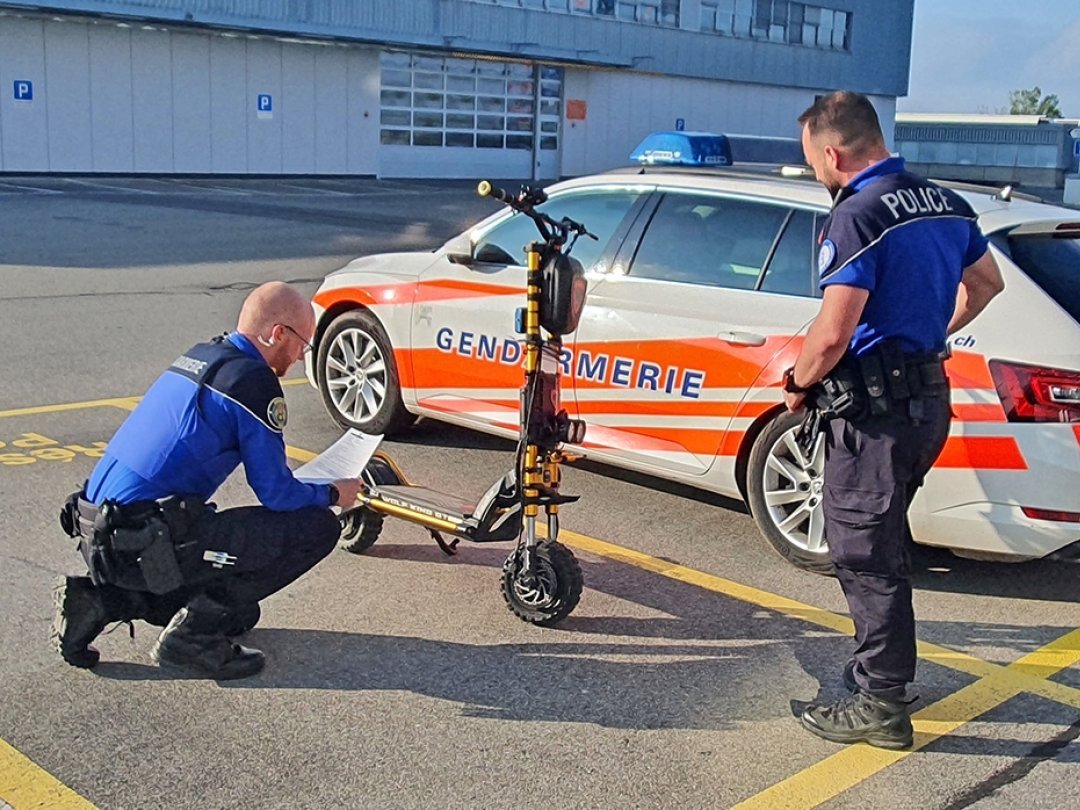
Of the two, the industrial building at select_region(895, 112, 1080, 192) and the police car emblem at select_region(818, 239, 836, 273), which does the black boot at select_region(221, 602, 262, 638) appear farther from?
the industrial building at select_region(895, 112, 1080, 192)

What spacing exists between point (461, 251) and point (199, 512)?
2.94 metres

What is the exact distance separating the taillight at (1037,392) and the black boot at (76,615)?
11.3 ft

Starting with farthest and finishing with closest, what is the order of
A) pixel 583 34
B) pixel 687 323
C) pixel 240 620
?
pixel 583 34, pixel 687 323, pixel 240 620

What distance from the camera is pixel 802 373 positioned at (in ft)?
12.9

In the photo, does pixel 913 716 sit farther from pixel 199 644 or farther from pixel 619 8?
pixel 619 8

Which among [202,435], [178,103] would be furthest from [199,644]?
[178,103]

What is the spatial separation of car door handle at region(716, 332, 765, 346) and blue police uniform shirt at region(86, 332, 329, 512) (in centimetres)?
223

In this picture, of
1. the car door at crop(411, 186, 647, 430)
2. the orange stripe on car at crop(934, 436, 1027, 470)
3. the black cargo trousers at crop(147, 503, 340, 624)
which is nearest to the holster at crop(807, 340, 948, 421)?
the orange stripe on car at crop(934, 436, 1027, 470)

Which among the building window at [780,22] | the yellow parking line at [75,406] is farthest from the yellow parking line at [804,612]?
the building window at [780,22]

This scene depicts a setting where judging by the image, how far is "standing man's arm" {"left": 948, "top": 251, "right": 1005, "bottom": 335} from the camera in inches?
170

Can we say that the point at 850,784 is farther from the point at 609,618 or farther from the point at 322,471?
the point at 322,471

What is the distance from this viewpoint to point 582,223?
6.56 m

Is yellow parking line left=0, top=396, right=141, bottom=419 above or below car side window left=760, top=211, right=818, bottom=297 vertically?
below

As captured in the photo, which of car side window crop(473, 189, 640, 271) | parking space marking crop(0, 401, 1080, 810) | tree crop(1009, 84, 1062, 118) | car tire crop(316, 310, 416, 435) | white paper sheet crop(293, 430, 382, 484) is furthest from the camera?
tree crop(1009, 84, 1062, 118)
